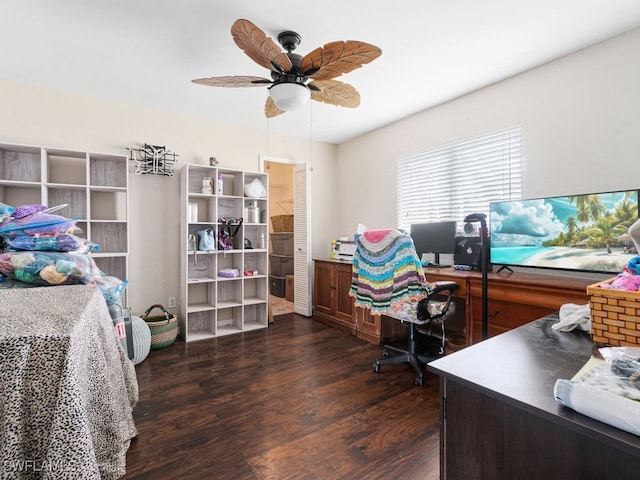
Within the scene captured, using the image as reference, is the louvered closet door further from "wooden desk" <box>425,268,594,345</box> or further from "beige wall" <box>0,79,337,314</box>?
"wooden desk" <box>425,268,594,345</box>

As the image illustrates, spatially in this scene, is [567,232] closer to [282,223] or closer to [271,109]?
[271,109]

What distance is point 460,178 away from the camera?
321cm

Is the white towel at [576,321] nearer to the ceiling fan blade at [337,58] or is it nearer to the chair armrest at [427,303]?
the chair armrest at [427,303]

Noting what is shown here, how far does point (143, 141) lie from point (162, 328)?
209 cm

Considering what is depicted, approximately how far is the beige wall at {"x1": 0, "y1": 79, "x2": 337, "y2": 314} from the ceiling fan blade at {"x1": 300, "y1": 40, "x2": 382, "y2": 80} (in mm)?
2222

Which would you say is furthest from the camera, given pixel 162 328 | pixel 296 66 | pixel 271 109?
pixel 162 328

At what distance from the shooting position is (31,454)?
0.68 meters

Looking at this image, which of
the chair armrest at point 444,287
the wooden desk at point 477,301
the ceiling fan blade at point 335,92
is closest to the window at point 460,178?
the wooden desk at point 477,301

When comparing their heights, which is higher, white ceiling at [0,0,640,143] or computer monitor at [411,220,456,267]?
white ceiling at [0,0,640,143]

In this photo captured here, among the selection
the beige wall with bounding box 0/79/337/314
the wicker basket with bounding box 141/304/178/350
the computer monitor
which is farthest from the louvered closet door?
the wicker basket with bounding box 141/304/178/350

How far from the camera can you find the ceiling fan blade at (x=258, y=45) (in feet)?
5.22

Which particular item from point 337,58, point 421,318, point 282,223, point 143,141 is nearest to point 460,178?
point 421,318

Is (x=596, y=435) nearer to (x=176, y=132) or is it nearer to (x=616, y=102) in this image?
(x=616, y=102)

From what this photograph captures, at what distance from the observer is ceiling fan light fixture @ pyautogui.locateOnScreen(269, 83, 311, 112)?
80.9 inches
